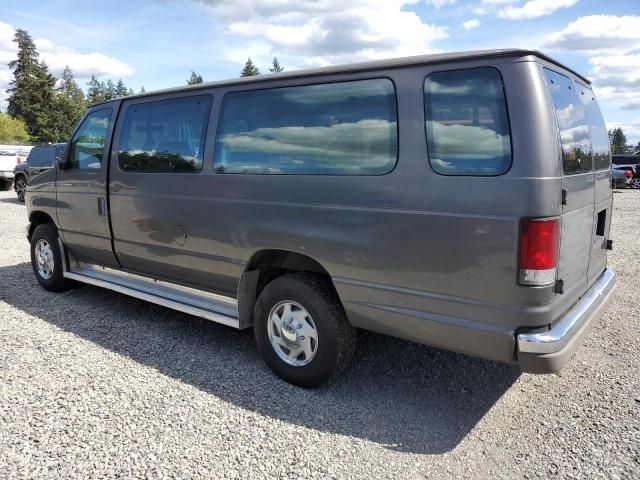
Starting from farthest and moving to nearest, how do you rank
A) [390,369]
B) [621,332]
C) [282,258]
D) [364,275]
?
1. [621,332]
2. [390,369]
3. [282,258]
4. [364,275]

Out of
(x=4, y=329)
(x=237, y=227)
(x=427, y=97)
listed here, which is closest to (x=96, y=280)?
(x=4, y=329)

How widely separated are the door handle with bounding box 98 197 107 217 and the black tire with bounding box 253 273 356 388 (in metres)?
2.15

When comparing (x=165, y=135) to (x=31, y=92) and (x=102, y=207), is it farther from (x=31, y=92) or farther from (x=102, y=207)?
(x=31, y=92)

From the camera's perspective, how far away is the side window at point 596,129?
11.7 ft

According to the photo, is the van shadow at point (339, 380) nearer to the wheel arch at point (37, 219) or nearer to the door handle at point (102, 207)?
the door handle at point (102, 207)

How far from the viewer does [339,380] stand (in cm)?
373

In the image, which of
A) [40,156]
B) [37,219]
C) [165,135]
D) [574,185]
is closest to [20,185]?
[40,156]

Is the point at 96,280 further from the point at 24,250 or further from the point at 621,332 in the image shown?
the point at 621,332

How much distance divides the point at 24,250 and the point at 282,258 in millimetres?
6593

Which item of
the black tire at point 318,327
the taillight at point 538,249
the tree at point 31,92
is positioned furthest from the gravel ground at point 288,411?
the tree at point 31,92

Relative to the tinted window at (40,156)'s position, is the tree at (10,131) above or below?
above

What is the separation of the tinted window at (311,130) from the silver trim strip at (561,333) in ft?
4.11

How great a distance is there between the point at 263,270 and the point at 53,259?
10.3 feet

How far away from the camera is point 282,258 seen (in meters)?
3.68
